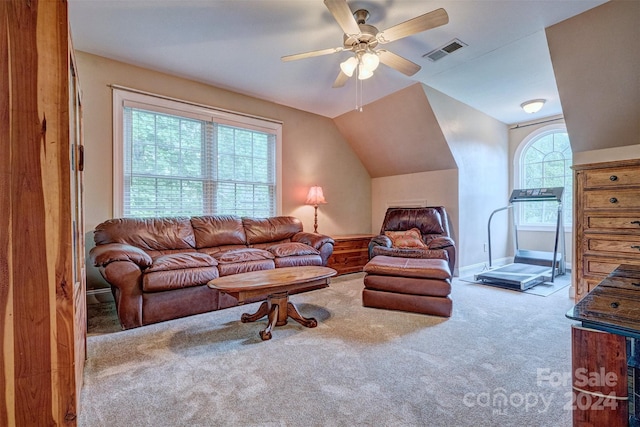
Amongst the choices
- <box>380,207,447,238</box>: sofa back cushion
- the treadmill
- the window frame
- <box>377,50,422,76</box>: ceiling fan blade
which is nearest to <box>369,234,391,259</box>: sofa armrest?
<box>380,207,447,238</box>: sofa back cushion

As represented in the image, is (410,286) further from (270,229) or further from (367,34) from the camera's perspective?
(367,34)

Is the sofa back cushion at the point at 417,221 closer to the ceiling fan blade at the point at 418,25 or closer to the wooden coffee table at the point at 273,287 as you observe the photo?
the wooden coffee table at the point at 273,287

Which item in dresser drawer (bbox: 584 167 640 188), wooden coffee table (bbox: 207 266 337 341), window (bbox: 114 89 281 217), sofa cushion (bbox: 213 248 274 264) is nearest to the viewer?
wooden coffee table (bbox: 207 266 337 341)

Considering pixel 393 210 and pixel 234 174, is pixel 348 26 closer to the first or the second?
pixel 234 174

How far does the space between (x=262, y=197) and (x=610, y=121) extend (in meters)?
4.26

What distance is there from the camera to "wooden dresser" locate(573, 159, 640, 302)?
268 cm

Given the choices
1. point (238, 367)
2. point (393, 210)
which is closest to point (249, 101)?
point (393, 210)

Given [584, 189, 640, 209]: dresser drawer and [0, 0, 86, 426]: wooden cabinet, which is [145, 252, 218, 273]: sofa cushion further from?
[584, 189, 640, 209]: dresser drawer

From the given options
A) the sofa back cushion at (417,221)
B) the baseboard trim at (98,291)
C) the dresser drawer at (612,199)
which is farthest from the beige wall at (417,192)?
the baseboard trim at (98,291)

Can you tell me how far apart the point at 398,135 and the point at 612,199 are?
2.74 m

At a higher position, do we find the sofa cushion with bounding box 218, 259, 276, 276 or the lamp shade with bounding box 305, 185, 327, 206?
the lamp shade with bounding box 305, 185, 327, 206

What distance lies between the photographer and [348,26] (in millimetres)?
2123

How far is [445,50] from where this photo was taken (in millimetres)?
3027

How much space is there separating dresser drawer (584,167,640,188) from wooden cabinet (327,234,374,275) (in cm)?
287
